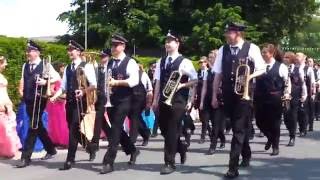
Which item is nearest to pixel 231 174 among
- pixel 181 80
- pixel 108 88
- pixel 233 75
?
pixel 233 75

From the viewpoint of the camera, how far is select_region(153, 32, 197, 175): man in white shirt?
9.66 metres

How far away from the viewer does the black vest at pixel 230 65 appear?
9.09 m

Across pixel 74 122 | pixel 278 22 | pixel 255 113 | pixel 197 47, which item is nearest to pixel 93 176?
pixel 74 122

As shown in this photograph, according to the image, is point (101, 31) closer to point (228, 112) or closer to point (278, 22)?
point (278, 22)

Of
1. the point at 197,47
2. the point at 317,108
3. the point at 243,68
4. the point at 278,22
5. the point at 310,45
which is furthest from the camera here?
the point at 310,45

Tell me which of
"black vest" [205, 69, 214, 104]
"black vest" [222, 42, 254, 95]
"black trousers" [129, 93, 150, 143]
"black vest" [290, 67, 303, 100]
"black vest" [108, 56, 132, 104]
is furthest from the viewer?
"black vest" [290, 67, 303, 100]

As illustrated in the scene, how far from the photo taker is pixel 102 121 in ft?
36.2

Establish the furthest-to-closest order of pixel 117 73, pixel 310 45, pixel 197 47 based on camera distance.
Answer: pixel 310 45 < pixel 197 47 < pixel 117 73

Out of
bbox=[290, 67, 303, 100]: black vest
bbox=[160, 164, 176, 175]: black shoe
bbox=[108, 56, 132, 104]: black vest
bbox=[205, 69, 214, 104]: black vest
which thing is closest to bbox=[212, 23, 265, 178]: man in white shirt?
bbox=[160, 164, 176, 175]: black shoe

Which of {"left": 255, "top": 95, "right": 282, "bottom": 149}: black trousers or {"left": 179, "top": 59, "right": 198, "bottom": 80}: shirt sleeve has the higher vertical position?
{"left": 179, "top": 59, "right": 198, "bottom": 80}: shirt sleeve

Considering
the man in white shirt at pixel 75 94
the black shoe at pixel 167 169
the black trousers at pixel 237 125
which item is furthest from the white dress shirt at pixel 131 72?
the black trousers at pixel 237 125

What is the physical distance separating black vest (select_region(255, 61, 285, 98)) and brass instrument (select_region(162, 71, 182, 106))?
2.62 metres

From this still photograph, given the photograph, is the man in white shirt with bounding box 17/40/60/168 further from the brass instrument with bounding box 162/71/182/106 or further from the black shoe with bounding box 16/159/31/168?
the brass instrument with bounding box 162/71/182/106

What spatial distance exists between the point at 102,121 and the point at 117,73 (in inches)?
58.7
